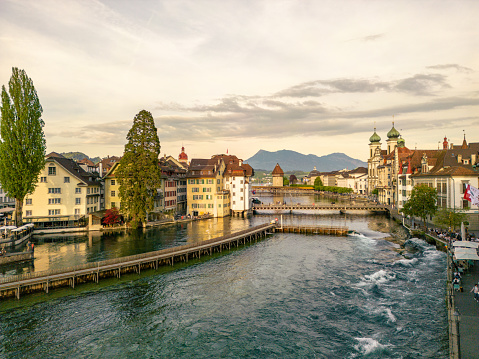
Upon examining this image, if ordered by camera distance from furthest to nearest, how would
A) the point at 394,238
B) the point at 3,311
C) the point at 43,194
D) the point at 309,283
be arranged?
the point at 43,194
the point at 394,238
the point at 309,283
the point at 3,311

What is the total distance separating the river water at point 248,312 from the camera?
2748cm

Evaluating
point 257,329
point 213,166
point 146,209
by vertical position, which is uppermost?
point 213,166

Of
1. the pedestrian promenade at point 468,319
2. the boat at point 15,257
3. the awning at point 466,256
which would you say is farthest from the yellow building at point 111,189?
the pedestrian promenade at point 468,319

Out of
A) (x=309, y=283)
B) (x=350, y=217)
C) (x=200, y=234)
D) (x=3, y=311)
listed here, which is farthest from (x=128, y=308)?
(x=350, y=217)

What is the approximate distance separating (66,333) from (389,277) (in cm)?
3813

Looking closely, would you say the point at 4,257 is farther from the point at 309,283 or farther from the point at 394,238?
the point at 394,238

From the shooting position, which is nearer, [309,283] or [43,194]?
[309,283]

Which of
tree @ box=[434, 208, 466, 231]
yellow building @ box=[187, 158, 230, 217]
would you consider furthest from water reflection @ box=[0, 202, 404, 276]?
tree @ box=[434, 208, 466, 231]

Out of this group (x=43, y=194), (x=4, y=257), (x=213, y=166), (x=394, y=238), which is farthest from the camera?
(x=213, y=166)

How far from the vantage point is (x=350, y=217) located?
115 m

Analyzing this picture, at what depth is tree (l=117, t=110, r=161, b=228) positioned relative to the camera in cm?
7962

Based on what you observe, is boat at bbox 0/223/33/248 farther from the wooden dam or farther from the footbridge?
the footbridge

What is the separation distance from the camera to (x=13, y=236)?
62344 mm

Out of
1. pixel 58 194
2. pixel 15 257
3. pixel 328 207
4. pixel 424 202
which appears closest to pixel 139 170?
pixel 58 194
